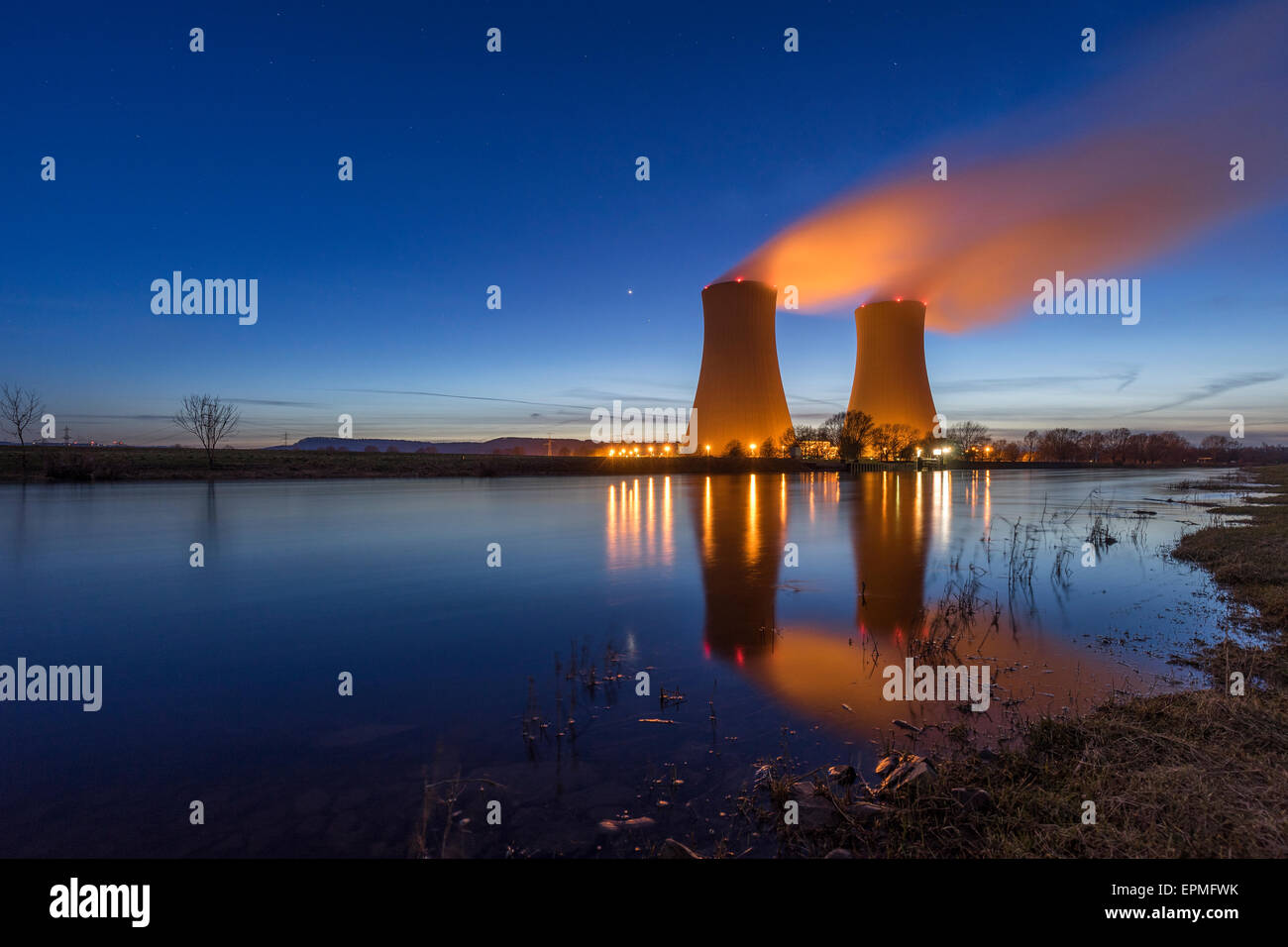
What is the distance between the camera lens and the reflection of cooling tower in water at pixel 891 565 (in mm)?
8008

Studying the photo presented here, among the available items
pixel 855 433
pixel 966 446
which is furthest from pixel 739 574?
pixel 966 446

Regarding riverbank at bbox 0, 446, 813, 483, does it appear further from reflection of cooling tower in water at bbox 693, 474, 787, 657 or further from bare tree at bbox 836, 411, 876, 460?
reflection of cooling tower in water at bbox 693, 474, 787, 657

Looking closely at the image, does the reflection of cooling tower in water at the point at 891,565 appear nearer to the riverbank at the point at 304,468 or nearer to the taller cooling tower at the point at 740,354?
the taller cooling tower at the point at 740,354

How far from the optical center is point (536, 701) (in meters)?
5.28

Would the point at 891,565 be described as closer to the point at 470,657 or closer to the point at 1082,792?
the point at 470,657

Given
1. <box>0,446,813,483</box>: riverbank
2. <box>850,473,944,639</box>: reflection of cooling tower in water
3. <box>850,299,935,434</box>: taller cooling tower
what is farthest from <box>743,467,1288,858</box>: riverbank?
<box>850,299,935,434</box>: taller cooling tower

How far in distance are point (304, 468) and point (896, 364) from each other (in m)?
57.7

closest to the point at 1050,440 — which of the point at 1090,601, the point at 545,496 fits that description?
the point at 545,496

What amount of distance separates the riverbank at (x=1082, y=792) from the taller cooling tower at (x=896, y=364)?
63.0 meters

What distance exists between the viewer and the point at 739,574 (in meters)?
11.2

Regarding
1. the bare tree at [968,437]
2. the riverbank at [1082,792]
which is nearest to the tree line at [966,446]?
the bare tree at [968,437]

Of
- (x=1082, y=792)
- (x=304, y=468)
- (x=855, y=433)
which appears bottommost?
(x=1082, y=792)
